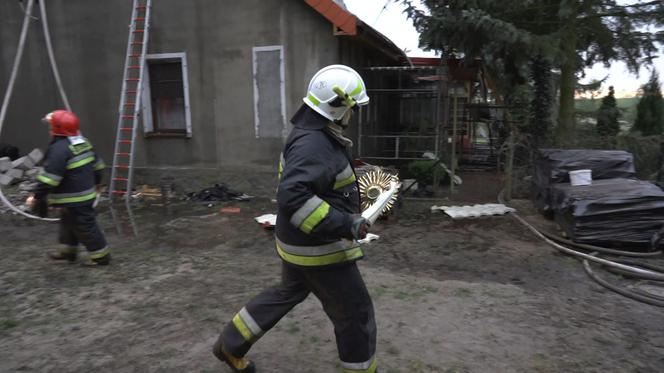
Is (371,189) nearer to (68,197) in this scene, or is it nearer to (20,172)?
(68,197)

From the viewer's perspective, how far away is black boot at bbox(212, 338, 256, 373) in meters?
2.78

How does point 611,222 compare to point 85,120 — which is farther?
point 85,120

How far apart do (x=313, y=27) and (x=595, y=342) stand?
6085 millimetres

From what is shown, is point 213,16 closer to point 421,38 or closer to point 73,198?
point 421,38

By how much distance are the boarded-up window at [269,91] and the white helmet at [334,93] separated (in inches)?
220

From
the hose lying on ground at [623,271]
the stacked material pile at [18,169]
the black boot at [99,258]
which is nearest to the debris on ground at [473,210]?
the hose lying on ground at [623,271]

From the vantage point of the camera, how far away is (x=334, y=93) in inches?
93.3

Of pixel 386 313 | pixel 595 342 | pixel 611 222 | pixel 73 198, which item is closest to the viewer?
pixel 595 342

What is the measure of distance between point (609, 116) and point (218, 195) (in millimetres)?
10455

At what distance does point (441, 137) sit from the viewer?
867cm

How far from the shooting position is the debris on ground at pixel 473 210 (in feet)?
22.5

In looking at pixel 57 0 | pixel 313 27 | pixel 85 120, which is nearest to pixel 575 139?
pixel 313 27

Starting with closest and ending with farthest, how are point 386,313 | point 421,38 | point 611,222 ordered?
1. point 386,313
2. point 611,222
3. point 421,38

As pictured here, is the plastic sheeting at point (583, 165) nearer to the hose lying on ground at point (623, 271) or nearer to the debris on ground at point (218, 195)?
the hose lying on ground at point (623, 271)
